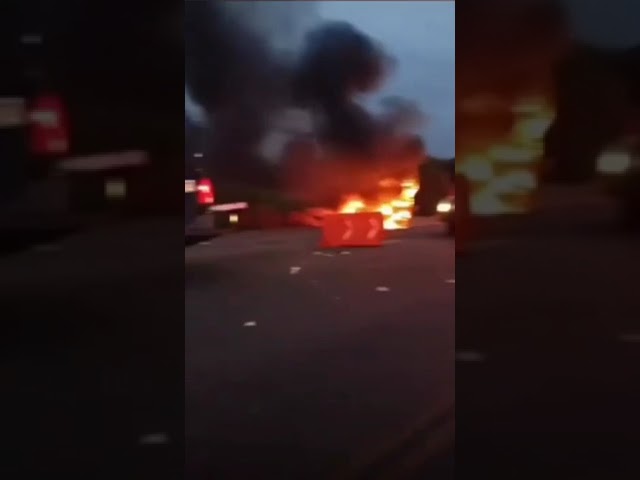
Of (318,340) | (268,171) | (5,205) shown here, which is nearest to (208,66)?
(268,171)

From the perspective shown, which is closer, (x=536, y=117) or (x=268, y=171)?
(x=536, y=117)

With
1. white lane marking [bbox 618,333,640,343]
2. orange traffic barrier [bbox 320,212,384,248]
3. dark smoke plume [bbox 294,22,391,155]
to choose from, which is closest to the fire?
orange traffic barrier [bbox 320,212,384,248]

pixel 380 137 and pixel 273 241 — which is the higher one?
pixel 380 137

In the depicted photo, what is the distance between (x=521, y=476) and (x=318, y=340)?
53cm

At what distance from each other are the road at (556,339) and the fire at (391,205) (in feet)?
0.58

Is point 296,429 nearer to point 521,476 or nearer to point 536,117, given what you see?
point 521,476

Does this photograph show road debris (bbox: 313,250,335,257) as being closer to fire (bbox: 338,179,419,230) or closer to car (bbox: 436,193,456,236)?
fire (bbox: 338,179,419,230)

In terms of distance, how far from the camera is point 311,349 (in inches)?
76.2

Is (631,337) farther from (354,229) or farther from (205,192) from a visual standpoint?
(205,192)

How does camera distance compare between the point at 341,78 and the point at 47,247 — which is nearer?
the point at 47,247

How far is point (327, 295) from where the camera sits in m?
1.95

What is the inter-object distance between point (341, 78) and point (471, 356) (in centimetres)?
67

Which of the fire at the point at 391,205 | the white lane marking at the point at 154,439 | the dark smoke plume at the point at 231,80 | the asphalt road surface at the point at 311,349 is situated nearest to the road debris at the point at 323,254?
the asphalt road surface at the point at 311,349

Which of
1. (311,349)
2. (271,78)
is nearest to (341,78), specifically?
(271,78)
